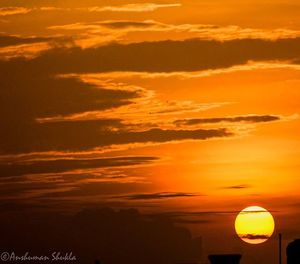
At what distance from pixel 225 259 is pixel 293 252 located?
6926 mm

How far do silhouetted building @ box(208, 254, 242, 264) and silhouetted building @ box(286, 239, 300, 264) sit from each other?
561cm

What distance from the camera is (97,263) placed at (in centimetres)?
19812

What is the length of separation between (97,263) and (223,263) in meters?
11.9

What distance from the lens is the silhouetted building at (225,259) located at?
630 ft

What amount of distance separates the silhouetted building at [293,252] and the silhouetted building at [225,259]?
561 cm

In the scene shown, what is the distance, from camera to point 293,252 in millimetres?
196125

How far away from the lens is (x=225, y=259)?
192m

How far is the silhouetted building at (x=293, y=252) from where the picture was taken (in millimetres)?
195750

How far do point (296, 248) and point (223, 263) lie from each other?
7.33 meters

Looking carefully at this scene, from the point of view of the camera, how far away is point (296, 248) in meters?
196

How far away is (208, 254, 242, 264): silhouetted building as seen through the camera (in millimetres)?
192125

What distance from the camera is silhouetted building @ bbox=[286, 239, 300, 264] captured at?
642 ft

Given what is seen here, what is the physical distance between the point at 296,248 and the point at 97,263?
16.6 metres
